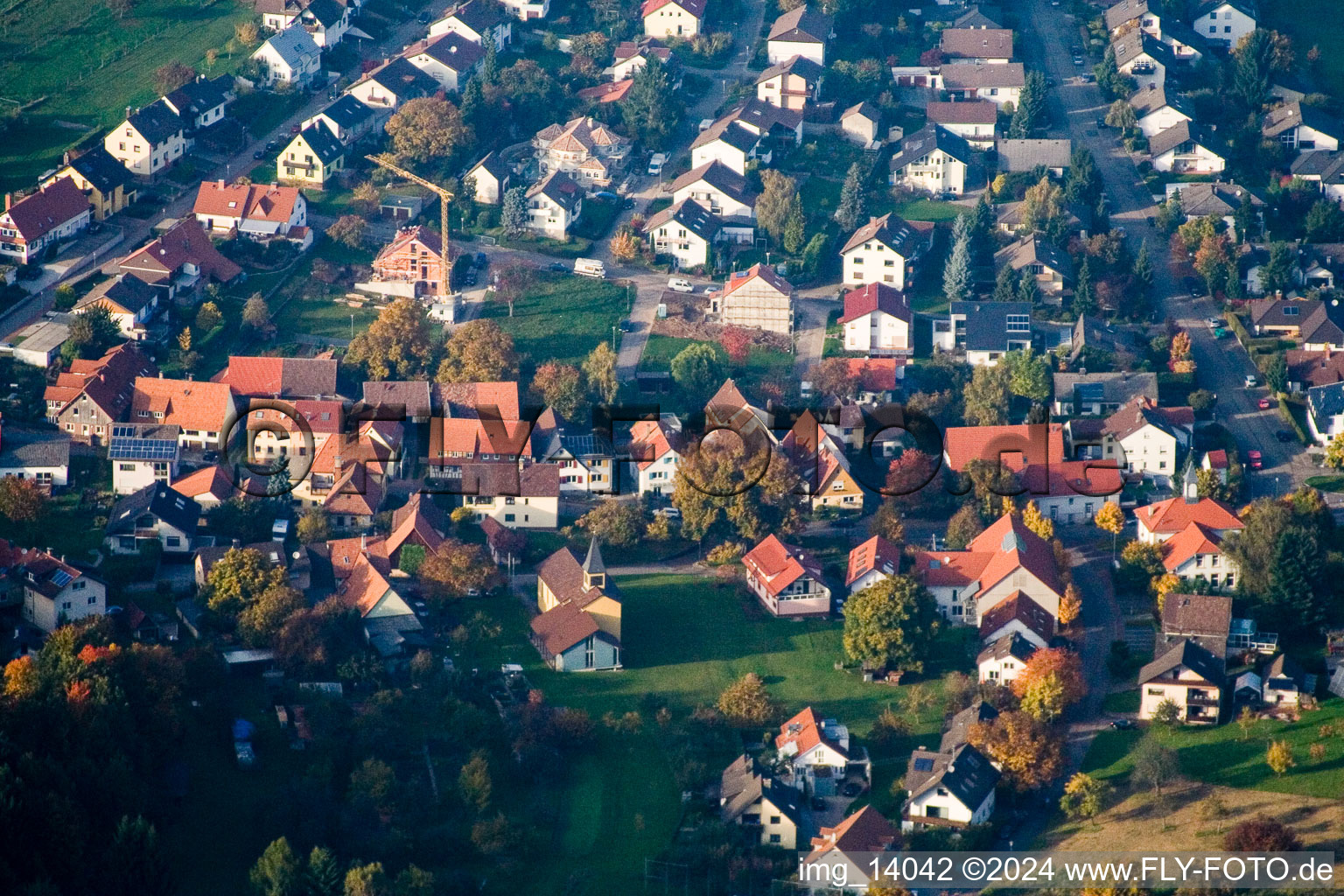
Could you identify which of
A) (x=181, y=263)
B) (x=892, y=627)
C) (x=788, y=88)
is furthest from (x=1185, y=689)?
(x=788, y=88)

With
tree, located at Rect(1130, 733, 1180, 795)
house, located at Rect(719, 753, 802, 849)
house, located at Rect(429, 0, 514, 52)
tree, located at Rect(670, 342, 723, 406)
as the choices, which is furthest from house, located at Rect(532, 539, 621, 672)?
house, located at Rect(429, 0, 514, 52)

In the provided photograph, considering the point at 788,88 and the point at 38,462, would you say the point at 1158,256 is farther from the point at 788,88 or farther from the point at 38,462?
the point at 38,462

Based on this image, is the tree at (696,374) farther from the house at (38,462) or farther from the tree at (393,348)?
the house at (38,462)

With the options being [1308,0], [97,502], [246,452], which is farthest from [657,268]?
[1308,0]

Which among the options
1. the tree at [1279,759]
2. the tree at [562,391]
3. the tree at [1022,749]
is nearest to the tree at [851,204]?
the tree at [562,391]

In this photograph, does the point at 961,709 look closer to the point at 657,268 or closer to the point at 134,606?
the point at 134,606

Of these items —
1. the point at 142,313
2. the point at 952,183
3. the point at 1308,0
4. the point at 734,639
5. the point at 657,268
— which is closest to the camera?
the point at 734,639
